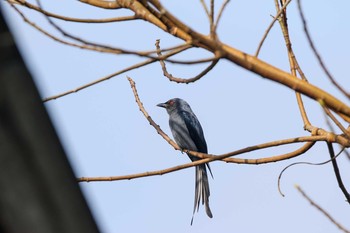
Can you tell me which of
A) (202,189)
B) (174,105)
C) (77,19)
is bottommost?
(202,189)

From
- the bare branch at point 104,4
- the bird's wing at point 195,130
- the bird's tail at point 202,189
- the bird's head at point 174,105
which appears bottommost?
the bird's tail at point 202,189

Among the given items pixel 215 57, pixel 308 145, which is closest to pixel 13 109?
pixel 215 57

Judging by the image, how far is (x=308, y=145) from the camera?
2912 millimetres

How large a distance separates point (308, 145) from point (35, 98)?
7.52 ft

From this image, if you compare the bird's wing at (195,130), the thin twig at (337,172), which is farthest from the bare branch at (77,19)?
the bird's wing at (195,130)

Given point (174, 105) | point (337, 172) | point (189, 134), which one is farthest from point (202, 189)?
point (337, 172)

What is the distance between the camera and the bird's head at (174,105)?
9.96 meters

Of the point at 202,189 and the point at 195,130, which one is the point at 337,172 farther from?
the point at 195,130

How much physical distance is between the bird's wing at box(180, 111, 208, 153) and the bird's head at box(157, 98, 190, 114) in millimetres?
211

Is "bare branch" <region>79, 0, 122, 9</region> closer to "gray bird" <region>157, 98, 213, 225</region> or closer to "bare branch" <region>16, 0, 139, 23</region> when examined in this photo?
"bare branch" <region>16, 0, 139, 23</region>

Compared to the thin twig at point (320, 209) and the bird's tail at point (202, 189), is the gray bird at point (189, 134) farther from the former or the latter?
→ the thin twig at point (320, 209)

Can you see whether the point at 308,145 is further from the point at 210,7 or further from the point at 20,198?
the point at 20,198

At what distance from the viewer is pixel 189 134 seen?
9.06 m

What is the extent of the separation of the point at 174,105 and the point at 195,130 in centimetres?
100
